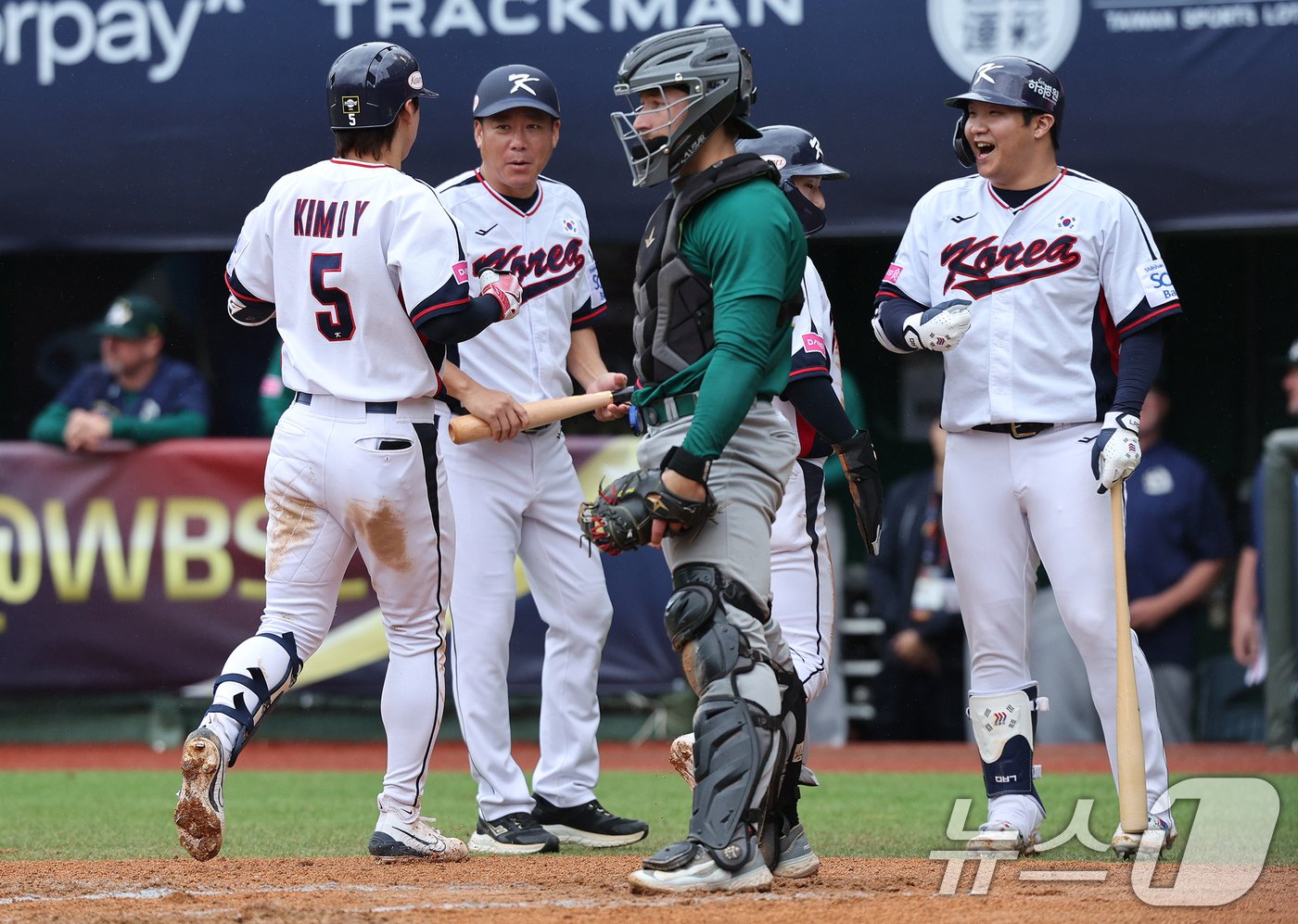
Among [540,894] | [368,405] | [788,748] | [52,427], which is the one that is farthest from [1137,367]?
[52,427]

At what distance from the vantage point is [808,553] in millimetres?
5391

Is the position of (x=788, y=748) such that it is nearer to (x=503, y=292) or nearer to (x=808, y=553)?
(x=808, y=553)

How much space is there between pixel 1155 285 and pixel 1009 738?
4.38 ft

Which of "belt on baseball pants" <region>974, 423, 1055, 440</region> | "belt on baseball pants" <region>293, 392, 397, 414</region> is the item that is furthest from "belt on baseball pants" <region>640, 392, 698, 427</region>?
"belt on baseball pants" <region>974, 423, 1055, 440</region>

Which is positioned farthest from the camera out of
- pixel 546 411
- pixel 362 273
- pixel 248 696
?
pixel 546 411

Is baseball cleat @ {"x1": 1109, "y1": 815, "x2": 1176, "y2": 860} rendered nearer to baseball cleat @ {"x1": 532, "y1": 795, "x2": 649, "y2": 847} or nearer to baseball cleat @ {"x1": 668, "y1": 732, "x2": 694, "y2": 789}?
baseball cleat @ {"x1": 668, "y1": 732, "x2": 694, "y2": 789}

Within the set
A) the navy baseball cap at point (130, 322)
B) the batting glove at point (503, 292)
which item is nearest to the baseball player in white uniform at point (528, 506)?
the batting glove at point (503, 292)

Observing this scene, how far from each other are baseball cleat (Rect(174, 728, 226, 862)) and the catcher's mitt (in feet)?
3.62

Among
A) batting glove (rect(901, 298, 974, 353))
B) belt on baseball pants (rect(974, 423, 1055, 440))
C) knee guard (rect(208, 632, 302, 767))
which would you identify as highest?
batting glove (rect(901, 298, 974, 353))

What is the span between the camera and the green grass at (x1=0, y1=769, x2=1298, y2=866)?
527 cm

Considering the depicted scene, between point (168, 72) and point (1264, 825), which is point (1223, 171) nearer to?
point (1264, 825)

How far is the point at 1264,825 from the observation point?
5551 millimetres

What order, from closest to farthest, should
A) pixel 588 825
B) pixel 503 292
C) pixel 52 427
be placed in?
1. pixel 503 292
2. pixel 588 825
3. pixel 52 427

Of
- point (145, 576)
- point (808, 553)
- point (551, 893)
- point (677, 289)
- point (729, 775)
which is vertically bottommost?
point (145, 576)
